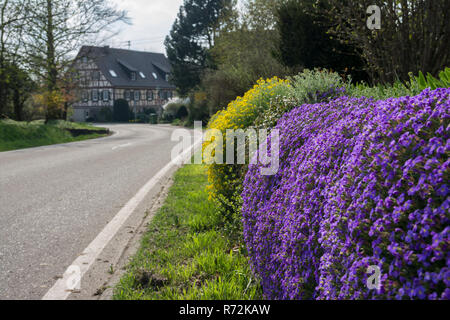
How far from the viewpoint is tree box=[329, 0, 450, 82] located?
6859mm

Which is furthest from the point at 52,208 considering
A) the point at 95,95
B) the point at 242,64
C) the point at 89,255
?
the point at 95,95

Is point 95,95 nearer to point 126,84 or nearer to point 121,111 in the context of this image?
point 126,84

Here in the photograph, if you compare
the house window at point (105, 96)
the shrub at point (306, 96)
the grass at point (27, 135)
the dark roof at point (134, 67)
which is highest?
the dark roof at point (134, 67)

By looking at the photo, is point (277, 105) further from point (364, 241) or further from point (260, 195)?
point (364, 241)

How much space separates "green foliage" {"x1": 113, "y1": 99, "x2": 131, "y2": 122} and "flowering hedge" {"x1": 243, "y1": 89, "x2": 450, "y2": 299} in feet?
193

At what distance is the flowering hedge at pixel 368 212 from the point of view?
5.03 feet

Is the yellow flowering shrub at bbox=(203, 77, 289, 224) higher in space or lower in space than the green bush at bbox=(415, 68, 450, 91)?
lower

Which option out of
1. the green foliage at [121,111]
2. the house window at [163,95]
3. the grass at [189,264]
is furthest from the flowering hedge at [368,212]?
the house window at [163,95]

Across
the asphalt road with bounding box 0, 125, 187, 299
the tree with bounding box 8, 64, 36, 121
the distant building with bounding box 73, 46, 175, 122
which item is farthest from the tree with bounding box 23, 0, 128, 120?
the distant building with bounding box 73, 46, 175, 122

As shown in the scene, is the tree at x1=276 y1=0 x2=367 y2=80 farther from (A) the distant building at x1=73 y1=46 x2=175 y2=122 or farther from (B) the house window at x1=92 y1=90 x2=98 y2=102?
(B) the house window at x1=92 y1=90 x2=98 y2=102

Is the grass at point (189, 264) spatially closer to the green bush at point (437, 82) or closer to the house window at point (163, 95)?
the green bush at point (437, 82)

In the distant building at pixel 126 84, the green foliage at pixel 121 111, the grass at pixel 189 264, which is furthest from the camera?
the distant building at pixel 126 84

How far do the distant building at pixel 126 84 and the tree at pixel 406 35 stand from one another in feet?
178

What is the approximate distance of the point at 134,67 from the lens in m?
67.4
